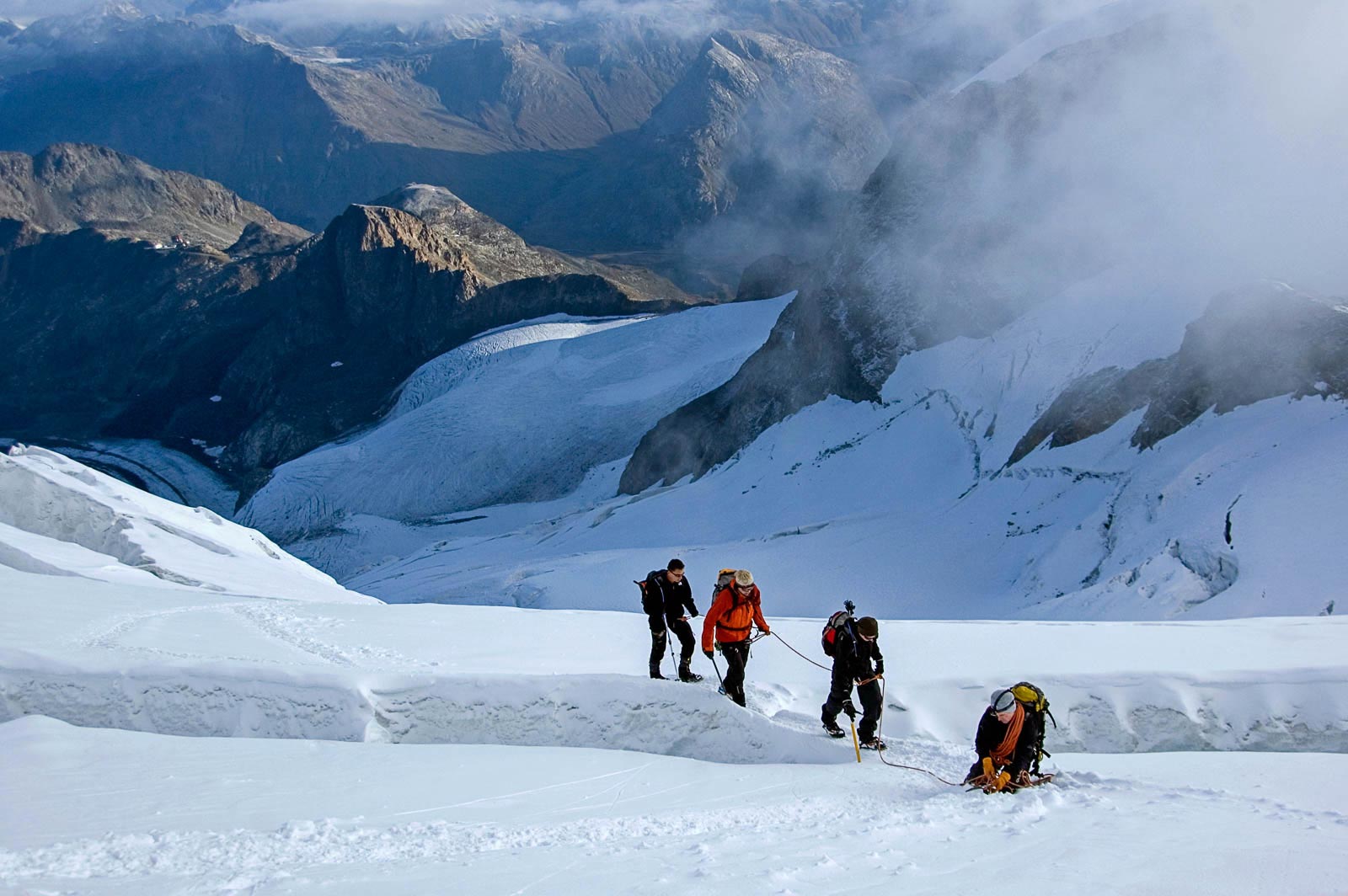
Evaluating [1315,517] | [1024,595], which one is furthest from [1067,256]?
[1315,517]

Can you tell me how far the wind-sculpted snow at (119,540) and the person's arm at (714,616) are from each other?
34.6 ft

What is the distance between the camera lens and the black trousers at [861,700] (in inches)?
397

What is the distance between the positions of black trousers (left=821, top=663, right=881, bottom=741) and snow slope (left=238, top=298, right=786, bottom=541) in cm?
3904

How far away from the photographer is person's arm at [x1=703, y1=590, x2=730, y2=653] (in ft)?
34.4

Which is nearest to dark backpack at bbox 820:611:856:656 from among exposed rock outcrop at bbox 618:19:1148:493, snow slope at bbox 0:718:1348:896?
snow slope at bbox 0:718:1348:896

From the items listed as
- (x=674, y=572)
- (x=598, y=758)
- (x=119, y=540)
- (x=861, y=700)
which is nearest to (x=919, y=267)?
(x=119, y=540)

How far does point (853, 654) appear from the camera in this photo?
10.1 metres

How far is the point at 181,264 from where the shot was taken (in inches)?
4215

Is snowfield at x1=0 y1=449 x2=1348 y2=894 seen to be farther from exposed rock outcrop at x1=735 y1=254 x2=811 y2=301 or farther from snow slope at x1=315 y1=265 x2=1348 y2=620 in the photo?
exposed rock outcrop at x1=735 y1=254 x2=811 y2=301

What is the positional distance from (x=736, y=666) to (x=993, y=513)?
16214 mm

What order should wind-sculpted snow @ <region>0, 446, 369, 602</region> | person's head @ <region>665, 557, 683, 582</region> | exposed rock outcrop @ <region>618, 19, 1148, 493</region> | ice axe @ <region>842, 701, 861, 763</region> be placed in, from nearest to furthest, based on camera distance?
1. ice axe @ <region>842, 701, 861, 763</region>
2. person's head @ <region>665, 557, 683, 582</region>
3. wind-sculpted snow @ <region>0, 446, 369, 602</region>
4. exposed rock outcrop @ <region>618, 19, 1148, 493</region>

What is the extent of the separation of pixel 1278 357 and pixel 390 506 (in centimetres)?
3862

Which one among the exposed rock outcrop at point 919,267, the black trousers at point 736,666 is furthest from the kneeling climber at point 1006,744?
the exposed rock outcrop at point 919,267

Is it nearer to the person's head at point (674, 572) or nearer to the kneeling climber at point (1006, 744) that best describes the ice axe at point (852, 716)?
the kneeling climber at point (1006, 744)
